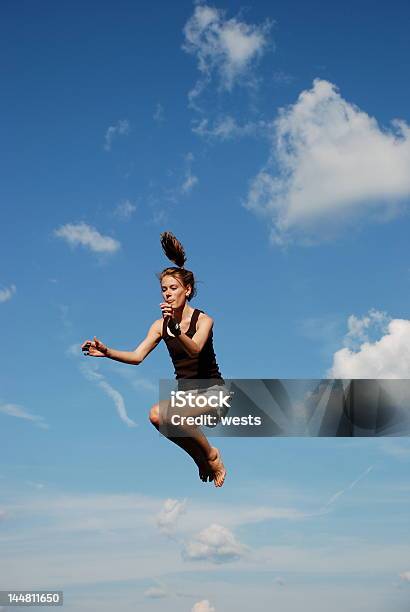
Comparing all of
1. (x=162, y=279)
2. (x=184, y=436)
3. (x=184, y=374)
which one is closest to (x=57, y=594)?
(x=184, y=436)

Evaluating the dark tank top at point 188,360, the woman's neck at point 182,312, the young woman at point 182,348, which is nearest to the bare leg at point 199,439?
the young woman at point 182,348

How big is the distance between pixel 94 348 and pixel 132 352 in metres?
0.81

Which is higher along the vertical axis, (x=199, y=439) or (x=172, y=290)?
(x=172, y=290)

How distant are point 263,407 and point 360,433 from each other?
174cm

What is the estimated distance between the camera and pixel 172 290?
12.3 meters

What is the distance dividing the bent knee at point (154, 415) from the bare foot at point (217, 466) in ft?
4.64

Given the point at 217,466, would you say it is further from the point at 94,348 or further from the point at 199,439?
the point at 94,348

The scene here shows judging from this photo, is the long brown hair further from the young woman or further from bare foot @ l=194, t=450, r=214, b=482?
bare foot @ l=194, t=450, r=214, b=482

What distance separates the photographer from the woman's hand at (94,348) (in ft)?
→ 37.8

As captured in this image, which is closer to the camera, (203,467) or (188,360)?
(188,360)

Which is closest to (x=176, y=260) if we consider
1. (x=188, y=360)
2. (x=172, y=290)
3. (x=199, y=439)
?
(x=172, y=290)

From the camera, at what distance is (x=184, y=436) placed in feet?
40.2

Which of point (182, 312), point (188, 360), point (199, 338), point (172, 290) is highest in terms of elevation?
point (172, 290)

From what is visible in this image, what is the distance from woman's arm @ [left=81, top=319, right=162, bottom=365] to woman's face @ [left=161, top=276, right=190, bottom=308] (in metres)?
0.47
